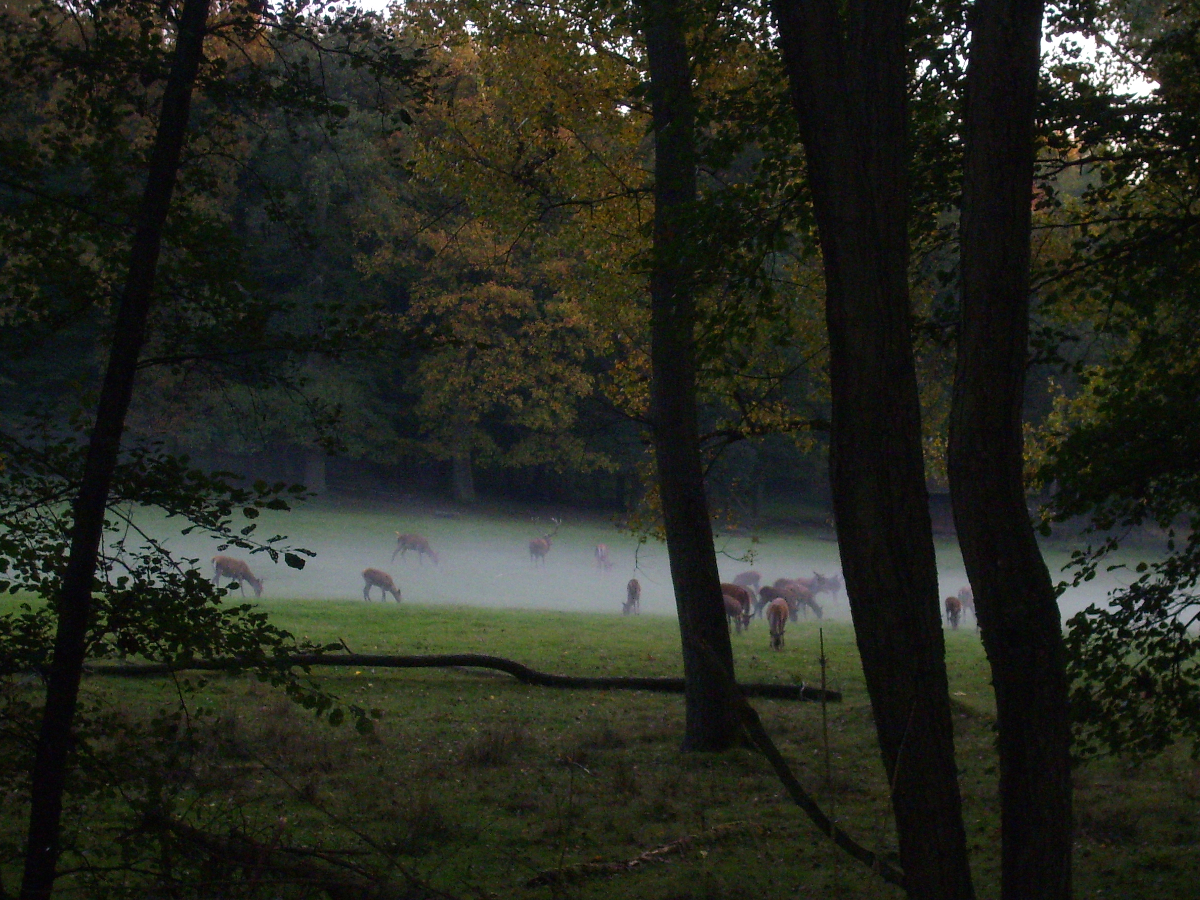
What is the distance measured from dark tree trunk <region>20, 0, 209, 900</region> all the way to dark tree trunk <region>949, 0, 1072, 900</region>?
3.94 meters

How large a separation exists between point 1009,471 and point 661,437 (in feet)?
22.8

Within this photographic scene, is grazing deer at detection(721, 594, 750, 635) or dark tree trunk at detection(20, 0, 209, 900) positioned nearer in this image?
dark tree trunk at detection(20, 0, 209, 900)

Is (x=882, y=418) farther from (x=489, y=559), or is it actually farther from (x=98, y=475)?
(x=489, y=559)

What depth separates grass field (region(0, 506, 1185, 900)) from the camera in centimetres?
684

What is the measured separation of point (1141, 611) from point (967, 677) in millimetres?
11250

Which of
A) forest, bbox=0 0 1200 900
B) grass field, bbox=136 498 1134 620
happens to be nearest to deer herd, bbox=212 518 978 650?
grass field, bbox=136 498 1134 620

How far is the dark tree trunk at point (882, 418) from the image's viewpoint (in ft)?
13.3

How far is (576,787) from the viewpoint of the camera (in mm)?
9367

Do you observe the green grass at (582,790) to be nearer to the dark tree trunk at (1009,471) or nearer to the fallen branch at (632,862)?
the fallen branch at (632,862)

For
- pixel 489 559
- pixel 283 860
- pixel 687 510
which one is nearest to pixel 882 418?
pixel 283 860

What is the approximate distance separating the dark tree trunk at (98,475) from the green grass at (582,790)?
0.52 metres

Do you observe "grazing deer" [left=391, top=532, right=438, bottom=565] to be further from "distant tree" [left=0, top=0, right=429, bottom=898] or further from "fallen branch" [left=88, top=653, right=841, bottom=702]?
"distant tree" [left=0, top=0, right=429, bottom=898]

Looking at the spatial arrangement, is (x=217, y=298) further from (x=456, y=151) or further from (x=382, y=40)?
(x=456, y=151)

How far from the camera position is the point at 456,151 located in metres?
12.2
